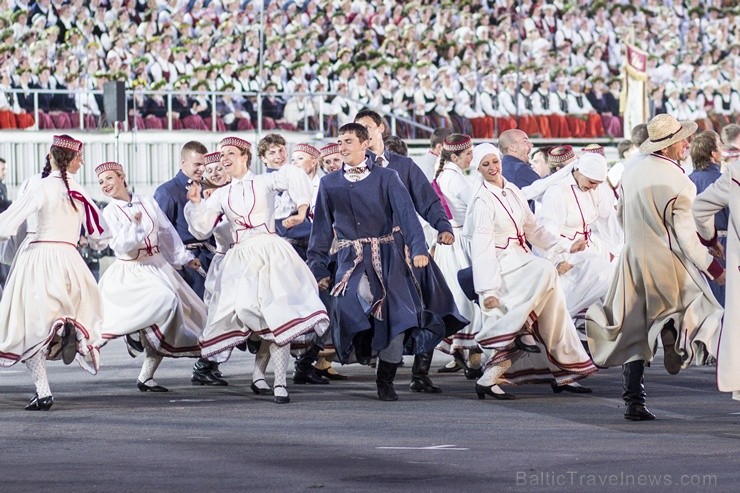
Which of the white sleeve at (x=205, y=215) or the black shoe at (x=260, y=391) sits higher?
the white sleeve at (x=205, y=215)

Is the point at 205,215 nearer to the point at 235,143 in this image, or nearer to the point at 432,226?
the point at 235,143

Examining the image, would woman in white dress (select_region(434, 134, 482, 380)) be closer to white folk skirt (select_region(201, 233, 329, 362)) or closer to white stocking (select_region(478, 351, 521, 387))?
white stocking (select_region(478, 351, 521, 387))

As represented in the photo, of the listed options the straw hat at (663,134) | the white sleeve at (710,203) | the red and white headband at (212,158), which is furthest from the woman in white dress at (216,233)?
the white sleeve at (710,203)

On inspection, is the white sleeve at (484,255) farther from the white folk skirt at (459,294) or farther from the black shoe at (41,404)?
the black shoe at (41,404)

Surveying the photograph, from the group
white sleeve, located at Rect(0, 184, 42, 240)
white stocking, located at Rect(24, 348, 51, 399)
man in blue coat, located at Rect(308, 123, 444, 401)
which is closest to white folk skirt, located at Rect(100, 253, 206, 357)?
white stocking, located at Rect(24, 348, 51, 399)

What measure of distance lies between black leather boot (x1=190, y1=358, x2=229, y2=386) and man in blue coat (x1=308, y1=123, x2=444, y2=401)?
5.41 feet

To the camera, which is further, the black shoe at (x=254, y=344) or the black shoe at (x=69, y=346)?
the black shoe at (x=254, y=344)

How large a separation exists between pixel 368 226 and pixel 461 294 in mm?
2016

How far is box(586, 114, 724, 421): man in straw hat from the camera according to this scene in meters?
8.98

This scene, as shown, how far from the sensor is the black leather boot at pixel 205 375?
38.6 feet

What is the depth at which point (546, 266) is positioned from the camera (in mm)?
10352

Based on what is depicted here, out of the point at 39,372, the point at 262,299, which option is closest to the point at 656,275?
the point at 262,299

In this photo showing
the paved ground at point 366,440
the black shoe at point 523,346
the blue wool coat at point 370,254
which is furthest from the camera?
the black shoe at point 523,346

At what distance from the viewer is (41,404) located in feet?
33.2
